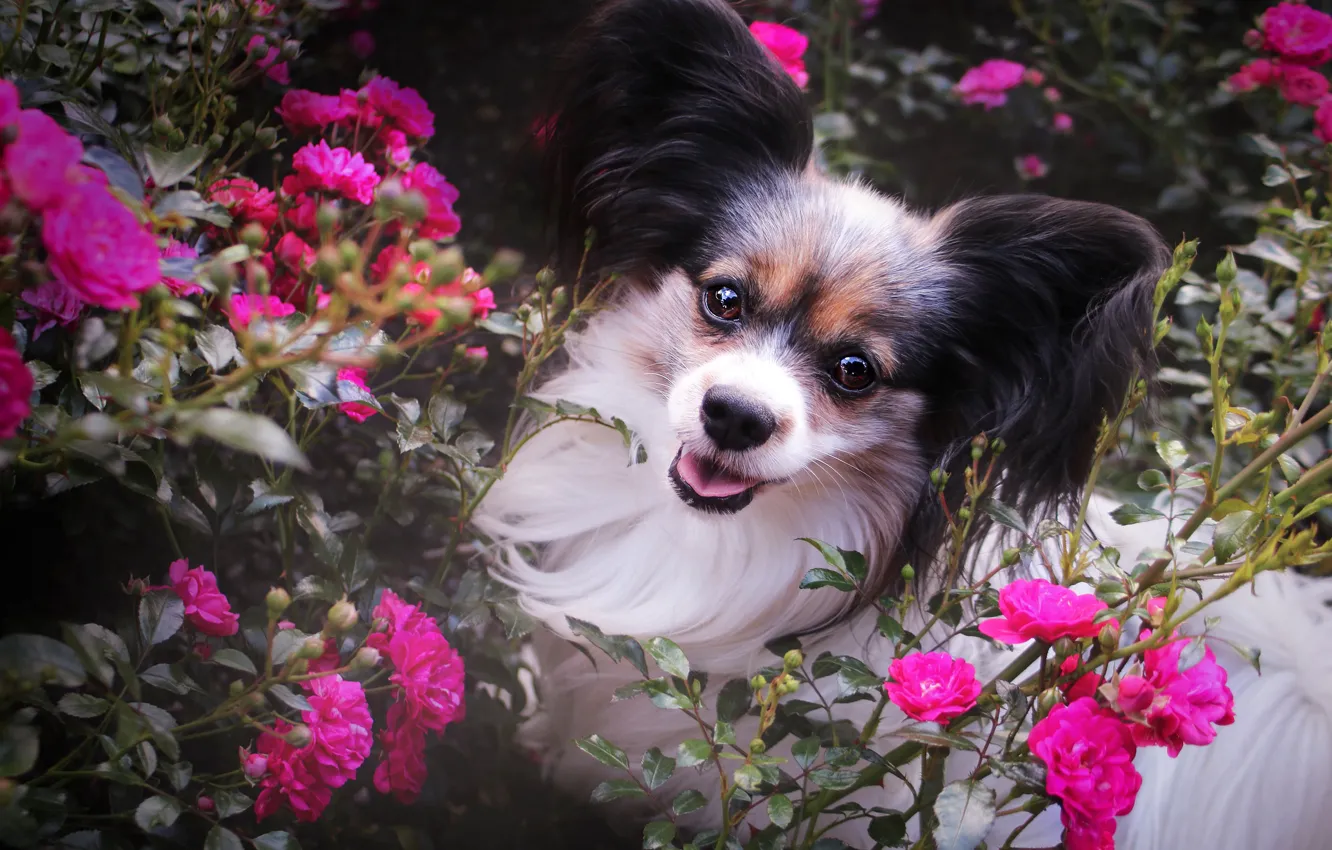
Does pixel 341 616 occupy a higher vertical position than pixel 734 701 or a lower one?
higher

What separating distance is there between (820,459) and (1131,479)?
24.3 inches

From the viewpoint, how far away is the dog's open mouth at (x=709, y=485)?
143cm

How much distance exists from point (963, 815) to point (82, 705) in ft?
2.70

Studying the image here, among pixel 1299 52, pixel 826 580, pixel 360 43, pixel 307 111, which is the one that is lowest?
pixel 360 43

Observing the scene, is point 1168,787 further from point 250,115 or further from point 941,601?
point 250,115

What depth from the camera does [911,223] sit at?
5.21ft

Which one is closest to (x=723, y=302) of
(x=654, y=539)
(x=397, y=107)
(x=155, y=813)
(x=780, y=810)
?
(x=654, y=539)

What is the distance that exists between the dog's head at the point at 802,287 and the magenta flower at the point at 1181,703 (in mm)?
447

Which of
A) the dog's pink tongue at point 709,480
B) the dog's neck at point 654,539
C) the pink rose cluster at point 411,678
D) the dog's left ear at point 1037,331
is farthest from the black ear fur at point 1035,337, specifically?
the pink rose cluster at point 411,678

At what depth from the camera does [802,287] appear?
1.49 meters

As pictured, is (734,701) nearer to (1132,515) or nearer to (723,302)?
(1132,515)

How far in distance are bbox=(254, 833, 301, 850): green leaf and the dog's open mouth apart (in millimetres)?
690

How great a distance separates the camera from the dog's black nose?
1344mm

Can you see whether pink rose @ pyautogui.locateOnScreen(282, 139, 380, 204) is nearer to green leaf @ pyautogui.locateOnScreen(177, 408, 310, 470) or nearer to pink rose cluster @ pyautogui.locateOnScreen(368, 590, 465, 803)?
pink rose cluster @ pyautogui.locateOnScreen(368, 590, 465, 803)
